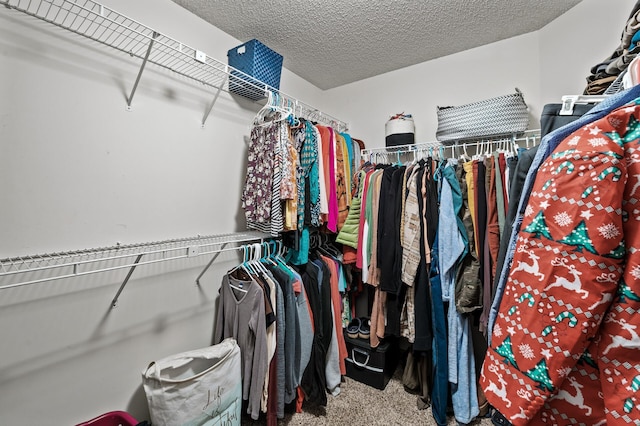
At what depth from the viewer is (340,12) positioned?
1.62 meters

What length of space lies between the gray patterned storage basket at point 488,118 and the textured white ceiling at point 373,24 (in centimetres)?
50

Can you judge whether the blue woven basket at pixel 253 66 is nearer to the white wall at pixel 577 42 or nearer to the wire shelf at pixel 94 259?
the wire shelf at pixel 94 259

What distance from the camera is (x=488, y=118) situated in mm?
1659

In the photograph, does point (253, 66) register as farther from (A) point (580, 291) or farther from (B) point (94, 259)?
(A) point (580, 291)

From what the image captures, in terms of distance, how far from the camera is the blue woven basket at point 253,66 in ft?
5.32

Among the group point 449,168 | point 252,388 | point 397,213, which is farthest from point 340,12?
point 252,388

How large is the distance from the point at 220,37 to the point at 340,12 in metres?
0.79

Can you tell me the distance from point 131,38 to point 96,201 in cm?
79

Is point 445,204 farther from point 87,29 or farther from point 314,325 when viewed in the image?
point 87,29

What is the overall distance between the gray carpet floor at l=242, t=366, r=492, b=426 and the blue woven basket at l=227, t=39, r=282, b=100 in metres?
2.03

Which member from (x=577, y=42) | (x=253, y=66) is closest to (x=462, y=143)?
(x=577, y=42)

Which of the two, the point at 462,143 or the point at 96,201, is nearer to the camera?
the point at 96,201

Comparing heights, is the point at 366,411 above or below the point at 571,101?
below

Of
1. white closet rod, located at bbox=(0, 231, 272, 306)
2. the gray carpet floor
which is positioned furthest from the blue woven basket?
the gray carpet floor
